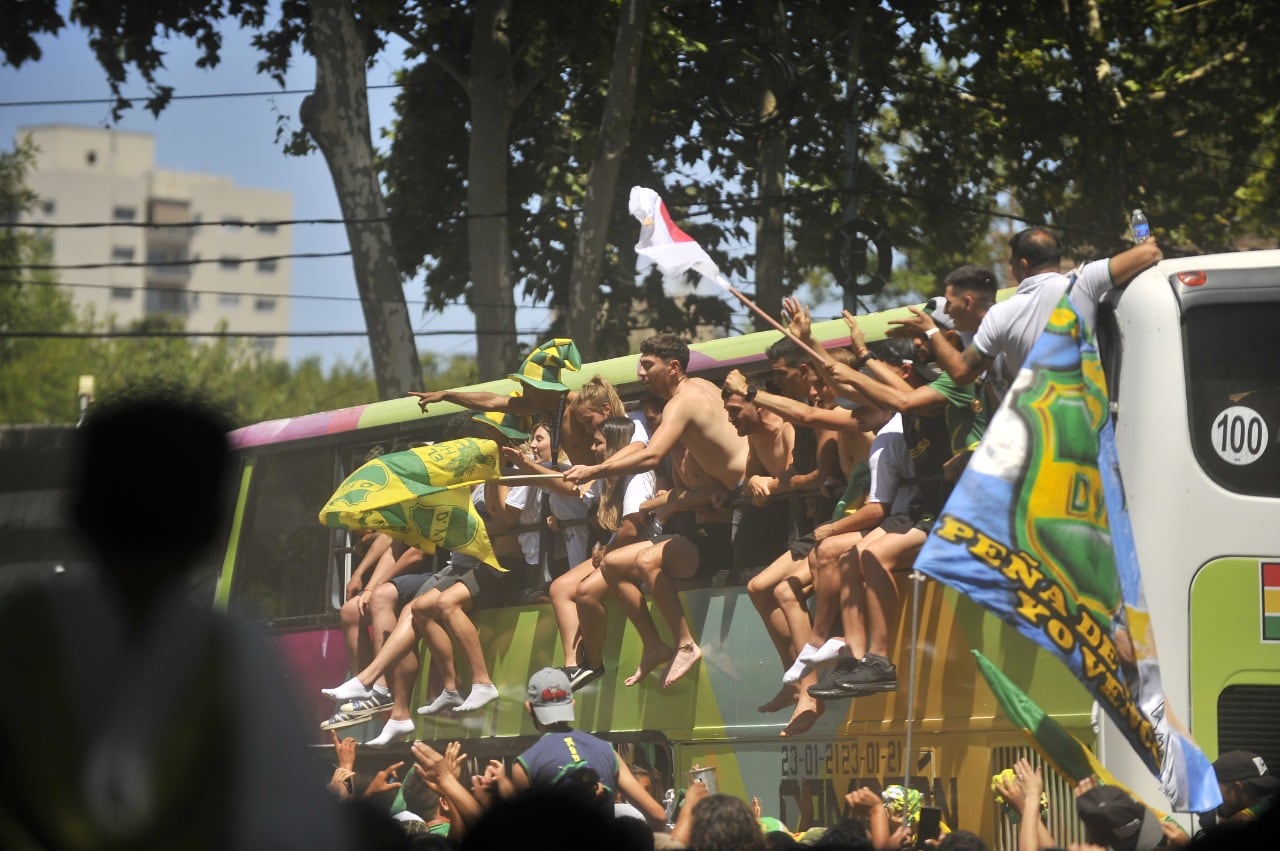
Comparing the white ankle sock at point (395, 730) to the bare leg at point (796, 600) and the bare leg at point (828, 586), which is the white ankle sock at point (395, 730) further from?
the bare leg at point (828, 586)

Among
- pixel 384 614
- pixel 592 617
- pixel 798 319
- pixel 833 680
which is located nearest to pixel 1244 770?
pixel 833 680

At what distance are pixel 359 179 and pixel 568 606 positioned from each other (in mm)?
8210

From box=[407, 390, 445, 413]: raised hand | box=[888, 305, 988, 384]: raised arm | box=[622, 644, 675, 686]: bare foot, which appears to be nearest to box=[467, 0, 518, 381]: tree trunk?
box=[407, 390, 445, 413]: raised hand

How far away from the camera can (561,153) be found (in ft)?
59.5

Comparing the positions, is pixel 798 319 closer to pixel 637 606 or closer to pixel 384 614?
pixel 637 606

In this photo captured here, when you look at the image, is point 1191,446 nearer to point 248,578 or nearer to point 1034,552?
point 1034,552

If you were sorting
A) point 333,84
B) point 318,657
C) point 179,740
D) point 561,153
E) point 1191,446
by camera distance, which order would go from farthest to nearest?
point 561,153 < point 333,84 < point 318,657 < point 1191,446 < point 179,740

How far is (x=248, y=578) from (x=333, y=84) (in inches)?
240

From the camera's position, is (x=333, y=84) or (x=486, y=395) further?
(x=333, y=84)

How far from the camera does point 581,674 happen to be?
866 centimetres

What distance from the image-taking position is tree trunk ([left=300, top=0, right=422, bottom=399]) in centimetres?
1577

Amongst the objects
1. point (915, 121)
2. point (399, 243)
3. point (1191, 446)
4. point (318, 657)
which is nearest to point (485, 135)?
point (399, 243)

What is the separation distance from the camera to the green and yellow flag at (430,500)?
9156 mm

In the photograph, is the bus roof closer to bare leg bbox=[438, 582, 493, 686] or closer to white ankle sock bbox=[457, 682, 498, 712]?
bare leg bbox=[438, 582, 493, 686]
